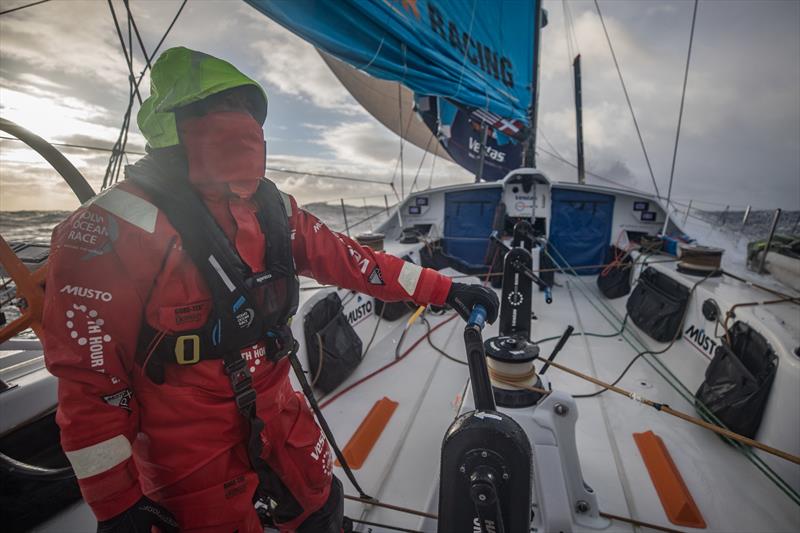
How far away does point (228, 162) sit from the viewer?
3.43 feet

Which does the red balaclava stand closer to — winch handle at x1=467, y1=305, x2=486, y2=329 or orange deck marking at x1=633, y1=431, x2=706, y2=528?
winch handle at x1=467, y1=305, x2=486, y2=329

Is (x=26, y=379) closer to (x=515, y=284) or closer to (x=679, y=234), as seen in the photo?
(x=515, y=284)

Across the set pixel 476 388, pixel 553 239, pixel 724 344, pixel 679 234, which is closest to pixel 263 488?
pixel 476 388

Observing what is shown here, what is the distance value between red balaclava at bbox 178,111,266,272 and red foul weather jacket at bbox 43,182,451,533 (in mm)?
11

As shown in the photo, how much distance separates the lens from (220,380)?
3.55ft

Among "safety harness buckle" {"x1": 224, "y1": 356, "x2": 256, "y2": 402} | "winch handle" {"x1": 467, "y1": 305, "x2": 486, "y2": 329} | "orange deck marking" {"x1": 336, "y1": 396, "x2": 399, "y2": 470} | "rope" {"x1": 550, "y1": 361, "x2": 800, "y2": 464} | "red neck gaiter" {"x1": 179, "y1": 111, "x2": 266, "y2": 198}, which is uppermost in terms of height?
"red neck gaiter" {"x1": 179, "y1": 111, "x2": 266, "y2": 198}

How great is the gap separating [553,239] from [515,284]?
3.88 metres

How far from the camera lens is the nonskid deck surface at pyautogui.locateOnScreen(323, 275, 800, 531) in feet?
5.80

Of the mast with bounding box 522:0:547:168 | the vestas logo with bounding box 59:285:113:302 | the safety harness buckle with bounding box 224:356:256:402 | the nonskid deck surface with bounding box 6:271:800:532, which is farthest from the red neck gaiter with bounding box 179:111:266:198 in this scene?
the mast with bounding box 522:0:547:168

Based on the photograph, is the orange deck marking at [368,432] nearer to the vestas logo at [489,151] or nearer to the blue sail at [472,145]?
the blue sail at [472,145]

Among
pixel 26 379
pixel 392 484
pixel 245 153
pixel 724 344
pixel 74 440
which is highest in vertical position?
pixel 245 153

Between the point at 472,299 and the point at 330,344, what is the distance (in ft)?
5.54

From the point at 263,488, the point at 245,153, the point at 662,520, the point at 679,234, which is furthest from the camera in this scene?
the point at 679,234

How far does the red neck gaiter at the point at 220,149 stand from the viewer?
40.3 inches
